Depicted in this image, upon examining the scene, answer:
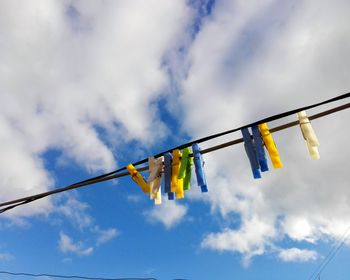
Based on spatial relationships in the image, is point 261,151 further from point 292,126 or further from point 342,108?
point 342,108

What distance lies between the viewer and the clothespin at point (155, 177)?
5320 millimetres

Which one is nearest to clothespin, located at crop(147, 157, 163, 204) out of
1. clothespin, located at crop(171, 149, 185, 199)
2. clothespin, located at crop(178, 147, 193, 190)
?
clothespin, located at crop(171, 149, 185, 199)

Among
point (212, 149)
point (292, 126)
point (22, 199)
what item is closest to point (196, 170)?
point (212, 149)

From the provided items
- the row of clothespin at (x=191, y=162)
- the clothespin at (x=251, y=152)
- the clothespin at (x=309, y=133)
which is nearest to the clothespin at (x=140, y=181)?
the row of clothespin at (x=191, y=162)

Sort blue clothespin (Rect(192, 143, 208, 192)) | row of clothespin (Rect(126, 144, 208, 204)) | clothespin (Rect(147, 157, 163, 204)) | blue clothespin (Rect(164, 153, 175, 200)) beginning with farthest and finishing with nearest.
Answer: clothespin (Rect(147, 157, 163, 204)), blue clothespin (Rect(164, 153, 175, 200)), row of clothespin (Rect(126, 144, 208, 204)), blue clothespin (Rect(192, 143, 208, 192))

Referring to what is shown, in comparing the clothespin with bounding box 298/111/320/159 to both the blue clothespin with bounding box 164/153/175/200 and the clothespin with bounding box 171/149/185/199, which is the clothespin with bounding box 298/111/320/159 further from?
the blue clothespin with bounding box 164/153/175/200

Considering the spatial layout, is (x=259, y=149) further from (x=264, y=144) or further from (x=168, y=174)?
(x=168, y=174)

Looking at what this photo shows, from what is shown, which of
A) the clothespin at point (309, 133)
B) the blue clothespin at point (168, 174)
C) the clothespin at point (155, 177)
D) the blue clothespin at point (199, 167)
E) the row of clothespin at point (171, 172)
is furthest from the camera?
the clothespin at point (155, 177)

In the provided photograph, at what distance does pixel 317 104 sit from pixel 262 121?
2.41 ft

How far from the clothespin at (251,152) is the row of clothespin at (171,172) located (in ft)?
2.22

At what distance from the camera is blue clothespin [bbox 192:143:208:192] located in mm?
4855

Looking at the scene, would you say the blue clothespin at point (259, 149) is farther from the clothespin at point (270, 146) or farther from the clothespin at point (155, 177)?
the clothespin at point (155, 177)

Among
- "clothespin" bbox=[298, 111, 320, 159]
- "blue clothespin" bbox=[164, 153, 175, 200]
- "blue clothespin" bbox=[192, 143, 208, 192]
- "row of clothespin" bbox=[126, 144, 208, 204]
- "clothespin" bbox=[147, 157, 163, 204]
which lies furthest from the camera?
"clothespin" bbox=[147, 157, 163, 204]

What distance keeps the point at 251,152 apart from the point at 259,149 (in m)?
0.11
